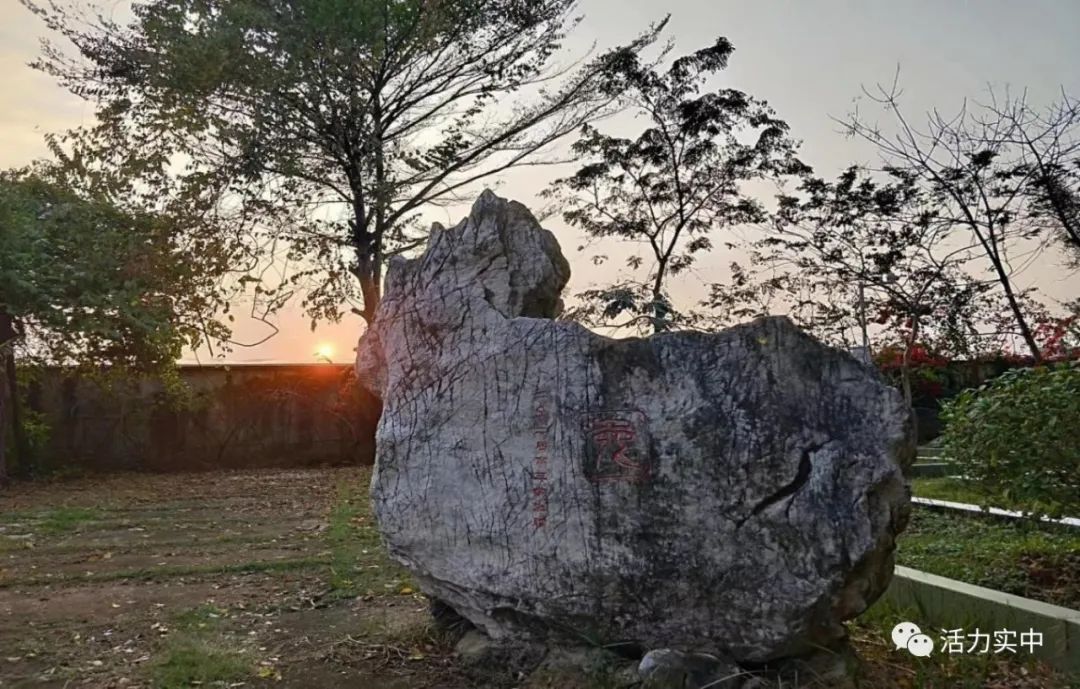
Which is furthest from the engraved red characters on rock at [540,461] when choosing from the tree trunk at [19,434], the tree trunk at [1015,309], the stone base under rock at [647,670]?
the tree trunk at [19,434]

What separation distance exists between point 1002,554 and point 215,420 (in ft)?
33.4

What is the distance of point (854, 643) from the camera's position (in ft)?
12.8

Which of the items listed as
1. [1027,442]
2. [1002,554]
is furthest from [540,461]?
[1002,554]

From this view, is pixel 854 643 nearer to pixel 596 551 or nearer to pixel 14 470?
pixel 596 551

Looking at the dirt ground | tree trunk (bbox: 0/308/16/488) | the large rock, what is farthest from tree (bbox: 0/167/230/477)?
the large rock

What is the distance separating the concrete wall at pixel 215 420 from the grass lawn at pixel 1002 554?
27.8 feet

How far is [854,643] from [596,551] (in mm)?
1358

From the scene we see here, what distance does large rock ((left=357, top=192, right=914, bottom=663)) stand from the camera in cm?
314

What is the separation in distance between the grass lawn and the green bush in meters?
Result: 0.40

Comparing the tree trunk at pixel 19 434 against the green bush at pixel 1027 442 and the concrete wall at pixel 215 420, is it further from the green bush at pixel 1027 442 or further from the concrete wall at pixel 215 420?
the green bush at pixel 1027 442

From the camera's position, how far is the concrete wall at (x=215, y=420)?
38.8ft

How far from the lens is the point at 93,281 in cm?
985

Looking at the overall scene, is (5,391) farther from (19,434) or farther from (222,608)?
(222,608)

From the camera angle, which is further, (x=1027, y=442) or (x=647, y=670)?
(x=1027, y=442)
